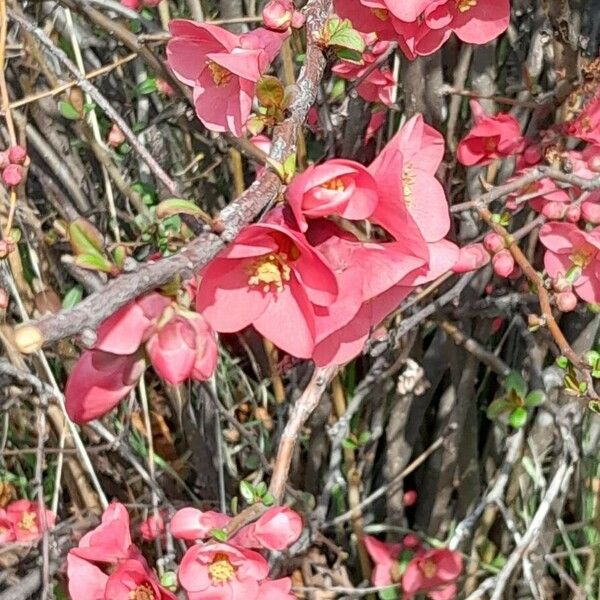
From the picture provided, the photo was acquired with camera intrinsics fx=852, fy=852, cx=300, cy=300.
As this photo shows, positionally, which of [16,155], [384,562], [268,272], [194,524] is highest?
[268,272]

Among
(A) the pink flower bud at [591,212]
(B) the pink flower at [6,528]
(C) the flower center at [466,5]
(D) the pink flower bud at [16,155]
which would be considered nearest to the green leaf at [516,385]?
(A) the pink flower bud at [591,212]

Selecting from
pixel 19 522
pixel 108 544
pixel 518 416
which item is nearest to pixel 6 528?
pixel 19 522

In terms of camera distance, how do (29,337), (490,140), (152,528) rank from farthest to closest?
(152,528)
(490,140)
(29,337)

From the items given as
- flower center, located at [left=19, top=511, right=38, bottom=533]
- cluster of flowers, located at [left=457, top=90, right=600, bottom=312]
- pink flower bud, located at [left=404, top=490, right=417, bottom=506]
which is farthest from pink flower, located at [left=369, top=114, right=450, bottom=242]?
flower center, located at [left=19, top=511, right=38, bottom=533]

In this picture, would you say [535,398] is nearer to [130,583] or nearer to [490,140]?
[490,140]

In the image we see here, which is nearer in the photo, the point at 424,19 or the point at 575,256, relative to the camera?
the point at 424,19

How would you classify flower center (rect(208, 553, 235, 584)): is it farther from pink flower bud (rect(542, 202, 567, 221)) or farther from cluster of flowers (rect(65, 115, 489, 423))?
pink flower bud (rect(542, 202, 567, 221))

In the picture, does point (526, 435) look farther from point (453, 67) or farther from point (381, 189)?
point (381, 189)
